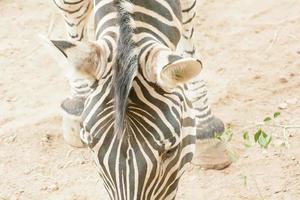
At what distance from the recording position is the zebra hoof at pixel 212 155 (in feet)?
16.7

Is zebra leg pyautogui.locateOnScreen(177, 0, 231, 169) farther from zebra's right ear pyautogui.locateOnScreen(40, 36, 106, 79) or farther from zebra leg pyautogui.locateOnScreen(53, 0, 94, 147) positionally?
zebra's right ear pyautogui.locateOnScreen(40, 36, 106, 79)

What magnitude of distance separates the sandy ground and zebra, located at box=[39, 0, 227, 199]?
1.56m

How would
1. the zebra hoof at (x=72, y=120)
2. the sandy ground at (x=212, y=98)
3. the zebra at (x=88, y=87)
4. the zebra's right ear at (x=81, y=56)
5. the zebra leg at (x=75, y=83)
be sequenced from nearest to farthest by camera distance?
1. the zebra's right ear at (x=81, y=56)
2. the zebra at (x=88, y=87)
3. the sandy ground at (x=212, y=98)
4. the zebra leg at (x=75, y=83)
5. the zebra hoof at (x=72, y=120)

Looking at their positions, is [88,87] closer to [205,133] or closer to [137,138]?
[205,133]

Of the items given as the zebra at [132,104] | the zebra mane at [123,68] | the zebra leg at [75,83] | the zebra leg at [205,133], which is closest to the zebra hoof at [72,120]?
the zebra leg at [75,83]

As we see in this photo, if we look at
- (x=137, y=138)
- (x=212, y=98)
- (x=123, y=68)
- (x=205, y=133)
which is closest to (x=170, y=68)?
(x=123, y=68)

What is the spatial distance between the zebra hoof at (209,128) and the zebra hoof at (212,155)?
0.04 metres

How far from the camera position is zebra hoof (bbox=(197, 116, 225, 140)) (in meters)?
5.09

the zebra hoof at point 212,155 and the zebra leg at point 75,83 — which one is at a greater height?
the zebra leg at point 75,83

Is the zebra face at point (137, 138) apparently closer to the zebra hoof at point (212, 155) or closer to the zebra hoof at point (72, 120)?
the zebra hoof at point (212, 155)

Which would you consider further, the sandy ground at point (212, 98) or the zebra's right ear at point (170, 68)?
the sandy ground at point (212, 98)

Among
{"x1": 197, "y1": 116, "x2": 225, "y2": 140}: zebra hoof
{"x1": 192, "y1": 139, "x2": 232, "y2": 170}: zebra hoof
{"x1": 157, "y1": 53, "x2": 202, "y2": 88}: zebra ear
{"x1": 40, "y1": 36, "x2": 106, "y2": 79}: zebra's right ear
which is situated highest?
{"x1": 40, "y1": 36, "x2": 106, "y2": 79}: zebra's right ear

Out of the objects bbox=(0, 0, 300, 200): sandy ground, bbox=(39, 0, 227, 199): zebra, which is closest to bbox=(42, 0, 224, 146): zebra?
bbox=(0, 0, 300, 200): sandy ground

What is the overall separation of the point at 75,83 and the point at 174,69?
96.1 inches
